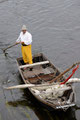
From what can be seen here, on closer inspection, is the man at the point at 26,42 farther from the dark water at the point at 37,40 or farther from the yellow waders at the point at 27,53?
the dark water at the point at 37,40

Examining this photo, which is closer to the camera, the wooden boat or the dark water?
the wooden boat

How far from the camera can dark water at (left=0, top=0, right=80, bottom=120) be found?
11352 millimetres

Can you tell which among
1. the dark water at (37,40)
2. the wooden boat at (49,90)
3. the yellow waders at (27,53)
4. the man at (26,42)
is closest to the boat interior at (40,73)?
the wooden boat at (49,90)

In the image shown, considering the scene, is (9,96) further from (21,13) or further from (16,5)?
(16,5)

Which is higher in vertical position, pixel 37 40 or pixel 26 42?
pixel 26 42

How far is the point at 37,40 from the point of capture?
19.3m

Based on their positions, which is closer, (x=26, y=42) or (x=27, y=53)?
(x=26, y=42)

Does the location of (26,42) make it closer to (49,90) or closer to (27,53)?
(27,53)

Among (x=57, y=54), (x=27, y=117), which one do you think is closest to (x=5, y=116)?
(x=27, y=117)

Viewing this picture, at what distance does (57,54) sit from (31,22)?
7.10 meters

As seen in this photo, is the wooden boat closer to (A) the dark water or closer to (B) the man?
(B) the man

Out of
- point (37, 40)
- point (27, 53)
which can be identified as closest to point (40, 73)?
A: point (27, 53)

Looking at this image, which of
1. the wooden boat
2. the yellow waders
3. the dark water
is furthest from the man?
the dark water

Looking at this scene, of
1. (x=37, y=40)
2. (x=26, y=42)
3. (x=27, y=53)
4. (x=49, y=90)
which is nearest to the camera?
(x=49, y=90)
